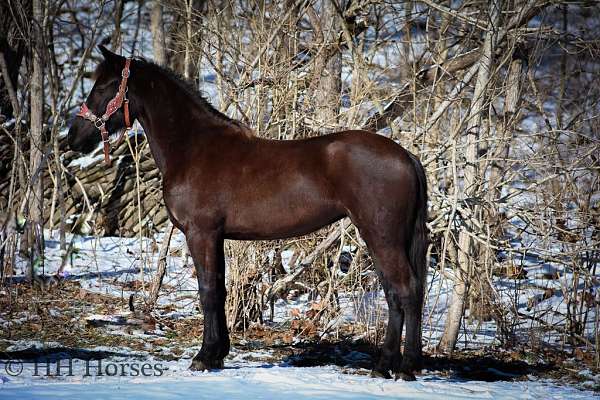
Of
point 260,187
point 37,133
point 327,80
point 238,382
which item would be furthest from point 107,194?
point 238,382

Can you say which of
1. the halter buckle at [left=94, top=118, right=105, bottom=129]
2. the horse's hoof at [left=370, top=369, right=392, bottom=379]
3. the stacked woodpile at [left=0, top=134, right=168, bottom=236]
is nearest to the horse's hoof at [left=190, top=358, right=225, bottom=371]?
the horse's hoof at [left=370, top=369, right=392, bottom=379]

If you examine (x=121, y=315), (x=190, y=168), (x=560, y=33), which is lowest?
(x=121, y=315)

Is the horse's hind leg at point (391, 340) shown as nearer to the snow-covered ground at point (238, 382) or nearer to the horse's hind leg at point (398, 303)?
the horse's hind leg at point (398, 303)

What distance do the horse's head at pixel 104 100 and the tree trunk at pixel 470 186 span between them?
295 centimetres

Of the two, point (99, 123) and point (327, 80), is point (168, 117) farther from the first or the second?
point (327, 80)

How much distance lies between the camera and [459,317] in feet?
20.7

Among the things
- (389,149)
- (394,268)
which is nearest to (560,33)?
(389,149)

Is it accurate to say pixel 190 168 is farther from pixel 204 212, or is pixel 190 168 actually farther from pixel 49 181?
pixel 49 181

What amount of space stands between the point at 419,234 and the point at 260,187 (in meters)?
1.21

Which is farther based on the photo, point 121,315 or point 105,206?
point 105,206

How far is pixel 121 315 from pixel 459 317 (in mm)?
3232

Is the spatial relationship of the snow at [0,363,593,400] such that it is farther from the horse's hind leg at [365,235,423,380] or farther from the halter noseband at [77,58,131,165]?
the halter noseband at [77,58,131,165]

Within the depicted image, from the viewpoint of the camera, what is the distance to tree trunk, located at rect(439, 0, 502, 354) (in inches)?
240

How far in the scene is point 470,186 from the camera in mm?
6234
